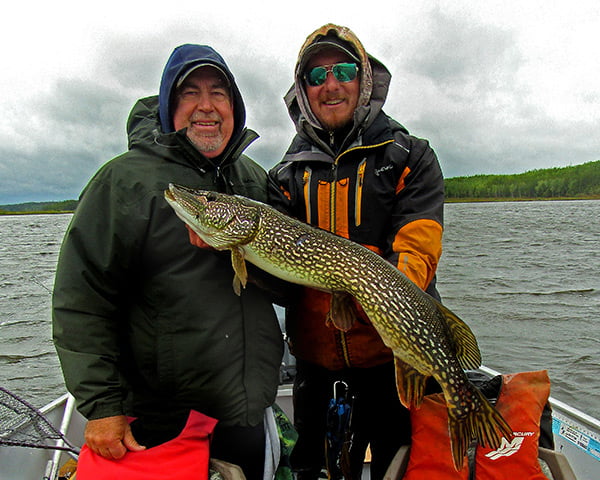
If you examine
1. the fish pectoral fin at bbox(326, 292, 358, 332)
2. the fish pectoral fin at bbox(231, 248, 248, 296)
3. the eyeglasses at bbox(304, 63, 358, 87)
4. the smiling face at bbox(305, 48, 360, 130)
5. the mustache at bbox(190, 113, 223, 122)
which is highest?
the eyeglasses at bbox(304, 63, 358, 87)

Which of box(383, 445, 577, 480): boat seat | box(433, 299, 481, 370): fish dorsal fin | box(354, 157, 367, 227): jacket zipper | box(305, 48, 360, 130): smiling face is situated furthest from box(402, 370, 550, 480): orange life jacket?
box(305, 48, 360, 130): smiling face

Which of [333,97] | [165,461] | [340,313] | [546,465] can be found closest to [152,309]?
[165,461]

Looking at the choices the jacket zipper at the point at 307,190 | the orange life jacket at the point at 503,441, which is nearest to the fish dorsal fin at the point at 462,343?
the orange life jacket at the point at 503,441

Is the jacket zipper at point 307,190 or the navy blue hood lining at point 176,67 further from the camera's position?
the jacket zipper at point 307,190

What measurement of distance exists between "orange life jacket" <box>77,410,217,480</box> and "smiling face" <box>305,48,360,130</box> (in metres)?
1.82

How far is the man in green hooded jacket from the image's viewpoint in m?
2.05

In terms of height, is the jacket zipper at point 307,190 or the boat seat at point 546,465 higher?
the jacket zipper at point 307,190

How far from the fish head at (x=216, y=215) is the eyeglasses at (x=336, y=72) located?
896 mm

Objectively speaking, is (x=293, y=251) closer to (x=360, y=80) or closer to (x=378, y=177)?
(x=378, y=177)

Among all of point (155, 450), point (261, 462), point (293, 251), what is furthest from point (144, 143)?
point (261, 462)

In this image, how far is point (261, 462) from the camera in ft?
8.05

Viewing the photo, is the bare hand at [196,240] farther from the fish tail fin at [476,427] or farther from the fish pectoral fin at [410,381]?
the fish tail fin at [476,427]

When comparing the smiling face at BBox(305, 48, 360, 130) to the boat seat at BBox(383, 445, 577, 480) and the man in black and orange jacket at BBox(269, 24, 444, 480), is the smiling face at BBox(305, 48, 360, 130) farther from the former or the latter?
the boat seat at BBox(383, 445, 577, 480)

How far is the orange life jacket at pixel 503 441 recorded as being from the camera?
8.03 feet
